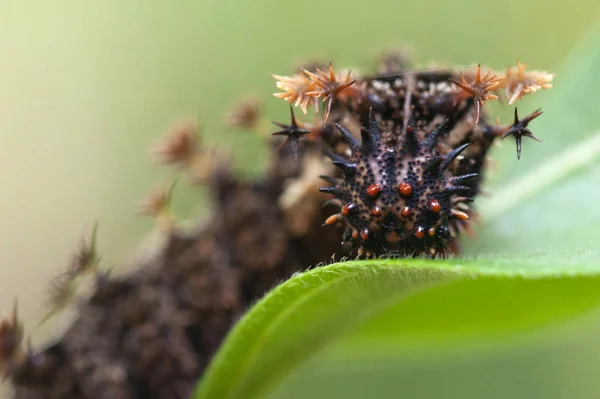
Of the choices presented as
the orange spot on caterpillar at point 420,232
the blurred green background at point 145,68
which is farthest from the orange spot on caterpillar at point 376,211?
the blurred green background at point 145,68

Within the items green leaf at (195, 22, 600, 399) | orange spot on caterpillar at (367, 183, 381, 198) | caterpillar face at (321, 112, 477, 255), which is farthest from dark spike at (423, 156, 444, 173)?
green leaf at (195, 22, 600, 399)

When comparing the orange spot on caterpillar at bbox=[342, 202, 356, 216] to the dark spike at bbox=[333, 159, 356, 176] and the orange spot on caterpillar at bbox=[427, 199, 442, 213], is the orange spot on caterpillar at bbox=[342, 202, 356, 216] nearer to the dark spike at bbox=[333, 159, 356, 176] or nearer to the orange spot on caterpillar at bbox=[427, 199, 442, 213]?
the dark spike at bbox=[333, 159, 356, 176]

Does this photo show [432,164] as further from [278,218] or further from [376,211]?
[278,218]

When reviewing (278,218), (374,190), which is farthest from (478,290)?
(278,218)

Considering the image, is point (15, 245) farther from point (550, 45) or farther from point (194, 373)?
point (550, 45)

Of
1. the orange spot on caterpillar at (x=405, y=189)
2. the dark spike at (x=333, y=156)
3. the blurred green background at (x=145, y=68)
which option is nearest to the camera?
the orange spot on caterpillar at (x=405, y=189)

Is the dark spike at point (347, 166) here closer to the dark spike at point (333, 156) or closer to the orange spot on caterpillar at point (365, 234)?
the dark spike at point (333, 156)

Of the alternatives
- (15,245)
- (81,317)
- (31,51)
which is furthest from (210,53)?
(81,317)
